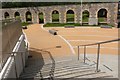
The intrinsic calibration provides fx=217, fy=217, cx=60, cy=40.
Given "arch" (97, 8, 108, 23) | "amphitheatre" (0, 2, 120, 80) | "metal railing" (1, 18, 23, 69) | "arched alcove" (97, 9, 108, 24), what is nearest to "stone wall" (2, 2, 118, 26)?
"amphitheatre" (0, 2, 120, 80)

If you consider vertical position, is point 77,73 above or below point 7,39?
below

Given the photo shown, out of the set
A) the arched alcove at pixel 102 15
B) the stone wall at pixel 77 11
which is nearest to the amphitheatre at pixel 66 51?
the stone wall at pixel 77 11

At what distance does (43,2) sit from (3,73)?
3746 centimetres

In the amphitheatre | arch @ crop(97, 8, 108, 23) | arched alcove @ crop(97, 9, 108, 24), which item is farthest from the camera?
arched alcove @ crop(97, 9, 108, 24)

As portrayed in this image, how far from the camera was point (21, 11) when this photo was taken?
Answer: 126ft

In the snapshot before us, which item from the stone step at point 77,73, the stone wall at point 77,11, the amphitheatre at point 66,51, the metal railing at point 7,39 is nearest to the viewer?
the metal railing at point 7,39

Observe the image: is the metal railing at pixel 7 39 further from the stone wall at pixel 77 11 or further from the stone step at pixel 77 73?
the stone wall at pixel 77 11

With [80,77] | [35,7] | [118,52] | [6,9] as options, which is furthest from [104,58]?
[6,9]

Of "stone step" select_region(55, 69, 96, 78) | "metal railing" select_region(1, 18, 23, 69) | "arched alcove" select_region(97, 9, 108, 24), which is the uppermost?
"arched alcove" select_region(97, 9, 108, 24)

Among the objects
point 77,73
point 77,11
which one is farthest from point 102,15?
point 77,73

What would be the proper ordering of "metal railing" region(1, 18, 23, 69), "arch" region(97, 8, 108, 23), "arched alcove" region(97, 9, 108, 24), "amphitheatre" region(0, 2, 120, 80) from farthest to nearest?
"arched alcove" region(97, 9, 108, 24), "arch" region(97, 8, 108, 23), "amphitheatre" region(0, 2, 120, 80), "metal railing" region(1, 18, 23, 69)

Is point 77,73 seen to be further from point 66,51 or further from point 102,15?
point 102,15

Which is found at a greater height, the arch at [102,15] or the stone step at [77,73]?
the arch at [102,15]

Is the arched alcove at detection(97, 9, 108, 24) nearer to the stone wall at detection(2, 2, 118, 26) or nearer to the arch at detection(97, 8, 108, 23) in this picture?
the arch at detection(97, 8, 108, 23)
